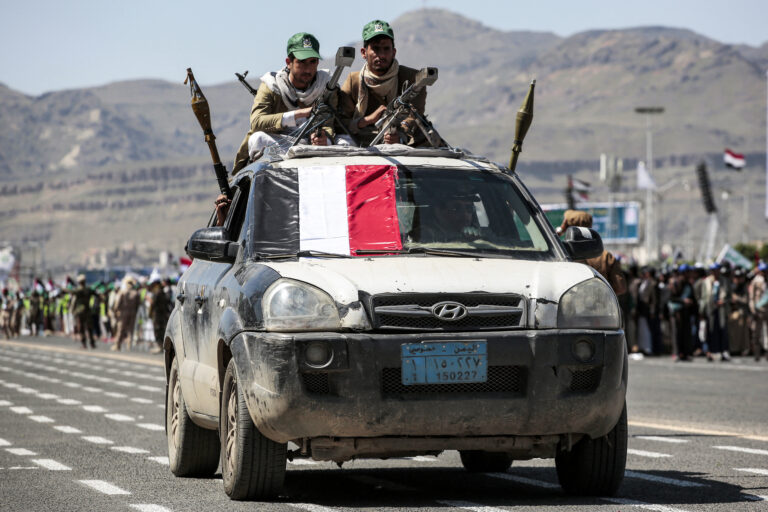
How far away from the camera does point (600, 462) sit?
805 centimetres

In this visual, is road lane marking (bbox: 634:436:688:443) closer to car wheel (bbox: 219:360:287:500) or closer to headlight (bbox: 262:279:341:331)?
car wheel (bbox: 219:360:287:500)

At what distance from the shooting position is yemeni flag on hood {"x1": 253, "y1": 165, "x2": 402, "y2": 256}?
809cm

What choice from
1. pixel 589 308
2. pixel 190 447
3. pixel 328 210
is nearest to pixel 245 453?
pixel 328 210

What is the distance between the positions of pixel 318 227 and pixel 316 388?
1159 mm

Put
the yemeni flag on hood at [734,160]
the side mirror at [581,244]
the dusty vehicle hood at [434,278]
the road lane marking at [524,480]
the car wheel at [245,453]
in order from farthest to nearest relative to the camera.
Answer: the yemeni flag on hood at [734,160] → the road lane marking at [524,480] → the side mirror at [581,244] → the car wheel at [245,453] → the dusty vehicle hood at [434,278]

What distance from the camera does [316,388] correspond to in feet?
24.0

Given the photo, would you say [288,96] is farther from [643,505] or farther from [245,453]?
[643,505]

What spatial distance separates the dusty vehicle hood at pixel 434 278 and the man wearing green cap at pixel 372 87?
222 centimetres

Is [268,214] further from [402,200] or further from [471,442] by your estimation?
[471,442]

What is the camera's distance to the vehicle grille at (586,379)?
7.51 m

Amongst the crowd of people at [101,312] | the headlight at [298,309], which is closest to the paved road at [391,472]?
the headlight at [298,309]

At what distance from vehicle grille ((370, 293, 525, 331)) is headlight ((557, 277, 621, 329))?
0.22m

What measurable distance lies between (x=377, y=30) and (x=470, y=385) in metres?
3.21

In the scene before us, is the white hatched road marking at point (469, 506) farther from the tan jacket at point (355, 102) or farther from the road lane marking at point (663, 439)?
the road lane marking at point (663, 439)
